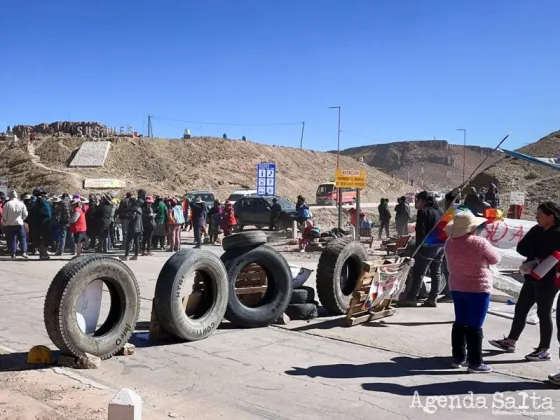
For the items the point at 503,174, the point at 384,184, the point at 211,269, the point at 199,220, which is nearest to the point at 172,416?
the point at 211,269

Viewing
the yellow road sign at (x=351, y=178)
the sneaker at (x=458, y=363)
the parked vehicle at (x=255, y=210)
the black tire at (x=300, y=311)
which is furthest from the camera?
the parked vehicle at (x=255, y=210)

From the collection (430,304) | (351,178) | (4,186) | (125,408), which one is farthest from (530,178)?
(125,408)

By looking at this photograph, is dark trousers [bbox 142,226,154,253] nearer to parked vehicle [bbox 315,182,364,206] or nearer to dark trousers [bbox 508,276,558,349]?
dark trousers [bbox 508,276,558,349]

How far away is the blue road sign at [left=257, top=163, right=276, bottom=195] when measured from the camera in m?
23.9

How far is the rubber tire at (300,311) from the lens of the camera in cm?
863

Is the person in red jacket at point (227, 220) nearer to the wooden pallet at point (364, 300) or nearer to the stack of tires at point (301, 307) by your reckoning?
the stack of tires at point (301, 307)

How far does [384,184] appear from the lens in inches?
2997

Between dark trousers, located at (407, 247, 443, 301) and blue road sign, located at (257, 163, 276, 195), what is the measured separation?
14.6m

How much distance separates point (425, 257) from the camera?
9.30 m

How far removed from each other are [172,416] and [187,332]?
A: 2304 mm

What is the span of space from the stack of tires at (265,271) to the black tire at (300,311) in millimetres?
382

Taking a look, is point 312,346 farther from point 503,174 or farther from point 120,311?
point 503,174

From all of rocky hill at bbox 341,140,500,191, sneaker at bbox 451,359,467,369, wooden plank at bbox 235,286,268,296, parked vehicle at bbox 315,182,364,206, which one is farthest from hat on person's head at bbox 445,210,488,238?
rocky hill at bbox 341,140,500,191

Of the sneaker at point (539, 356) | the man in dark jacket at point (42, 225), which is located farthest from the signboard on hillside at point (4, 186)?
the sneaker at point (539, 356)
